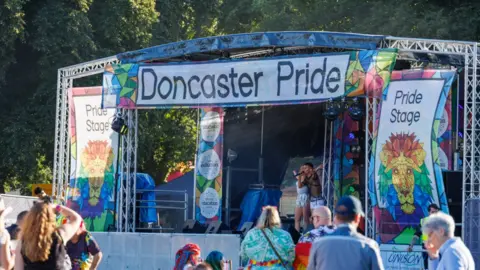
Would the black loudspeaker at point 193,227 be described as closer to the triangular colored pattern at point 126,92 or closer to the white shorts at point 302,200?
the white shorts at point 302,200

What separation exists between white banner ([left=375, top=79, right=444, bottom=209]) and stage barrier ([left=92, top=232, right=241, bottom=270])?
2848 millimetres

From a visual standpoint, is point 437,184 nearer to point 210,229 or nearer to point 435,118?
point 435,118

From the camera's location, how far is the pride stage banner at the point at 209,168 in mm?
19781

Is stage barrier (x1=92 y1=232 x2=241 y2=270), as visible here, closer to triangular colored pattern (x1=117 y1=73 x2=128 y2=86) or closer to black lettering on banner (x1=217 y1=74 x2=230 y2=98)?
black lettering on banner (x1=217 y1=74 x2=230 y2=98)

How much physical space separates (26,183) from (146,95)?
41.2 feet

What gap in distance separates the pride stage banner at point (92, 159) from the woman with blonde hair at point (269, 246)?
1108 cm

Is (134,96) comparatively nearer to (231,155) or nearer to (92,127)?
(92,127)

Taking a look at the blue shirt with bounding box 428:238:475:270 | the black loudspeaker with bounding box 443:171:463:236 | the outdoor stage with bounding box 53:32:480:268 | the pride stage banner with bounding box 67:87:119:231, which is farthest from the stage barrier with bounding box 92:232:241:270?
the blue shirt with bounding box 428:238:475:270

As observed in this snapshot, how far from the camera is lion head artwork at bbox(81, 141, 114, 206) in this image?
829 inches

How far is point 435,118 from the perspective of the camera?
1692cm

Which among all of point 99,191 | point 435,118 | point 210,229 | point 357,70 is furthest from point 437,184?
point 99,191

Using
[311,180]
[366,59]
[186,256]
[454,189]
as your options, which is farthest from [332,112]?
[186,256]

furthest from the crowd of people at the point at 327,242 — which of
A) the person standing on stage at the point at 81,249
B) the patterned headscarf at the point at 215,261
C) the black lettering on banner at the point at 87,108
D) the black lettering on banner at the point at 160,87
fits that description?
the black lettering on banner at the point at 87,108

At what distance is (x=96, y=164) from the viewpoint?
2131cm
